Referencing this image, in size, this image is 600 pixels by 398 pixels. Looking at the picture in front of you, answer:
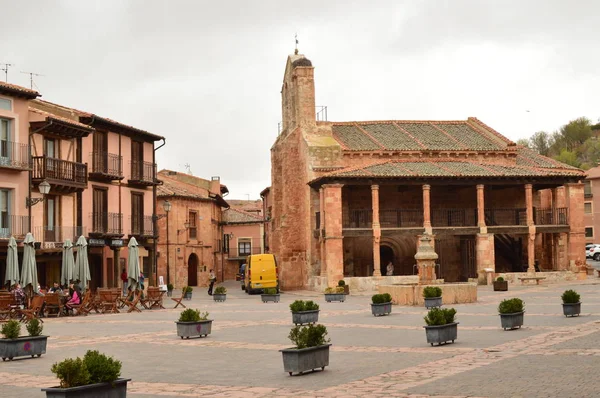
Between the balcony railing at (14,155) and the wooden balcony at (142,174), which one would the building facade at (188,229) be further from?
the balcony railing at (14,155)

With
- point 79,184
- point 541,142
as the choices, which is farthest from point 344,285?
point 541,142

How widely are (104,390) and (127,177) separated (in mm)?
34480

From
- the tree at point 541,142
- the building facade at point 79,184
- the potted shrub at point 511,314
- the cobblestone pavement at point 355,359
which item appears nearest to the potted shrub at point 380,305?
the cobblestone pavement at point 355,359

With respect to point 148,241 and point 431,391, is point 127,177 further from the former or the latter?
point 431,391

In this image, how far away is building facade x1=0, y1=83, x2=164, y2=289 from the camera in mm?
34062

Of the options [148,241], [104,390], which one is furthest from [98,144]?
[104,390]

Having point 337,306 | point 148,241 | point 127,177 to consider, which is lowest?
point 337,306

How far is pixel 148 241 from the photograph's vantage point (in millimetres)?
46188

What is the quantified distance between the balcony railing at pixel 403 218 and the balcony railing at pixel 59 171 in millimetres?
19177

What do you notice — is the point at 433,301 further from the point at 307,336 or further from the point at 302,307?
the point at 307,336

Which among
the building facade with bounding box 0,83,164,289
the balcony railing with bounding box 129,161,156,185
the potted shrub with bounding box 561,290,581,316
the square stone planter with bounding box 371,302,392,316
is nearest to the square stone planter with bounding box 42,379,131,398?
the potted shrub with bounding box 561,290,581,316

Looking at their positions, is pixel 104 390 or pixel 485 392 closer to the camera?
pixel 104 390

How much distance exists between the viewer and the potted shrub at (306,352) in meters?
12.8

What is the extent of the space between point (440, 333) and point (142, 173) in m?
30.9
